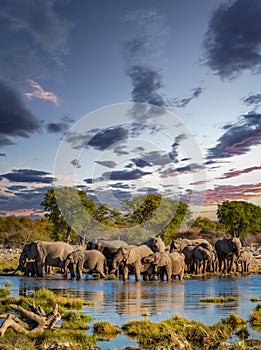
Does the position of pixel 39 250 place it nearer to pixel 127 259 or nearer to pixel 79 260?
pixel 79 260

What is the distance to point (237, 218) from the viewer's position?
4476 inches

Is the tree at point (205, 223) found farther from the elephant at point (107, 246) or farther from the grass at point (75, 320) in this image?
the grass at point (75, 320)

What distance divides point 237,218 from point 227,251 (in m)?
61.9

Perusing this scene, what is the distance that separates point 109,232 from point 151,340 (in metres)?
78.4

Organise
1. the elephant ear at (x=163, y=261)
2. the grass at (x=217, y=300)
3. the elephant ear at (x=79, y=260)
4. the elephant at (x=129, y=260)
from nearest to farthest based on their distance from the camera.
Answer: the grass at (x=217, y=300)
the elephant ear at (x=163, y=261)
the elephant at (x=129, y=260)
the elephant ear at (x=79, y=260)

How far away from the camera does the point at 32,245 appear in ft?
144

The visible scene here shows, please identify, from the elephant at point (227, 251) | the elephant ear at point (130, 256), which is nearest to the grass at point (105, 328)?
the elephant ear at point (130, 256)

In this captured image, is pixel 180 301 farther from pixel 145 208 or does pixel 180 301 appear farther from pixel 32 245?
pixel 145 208

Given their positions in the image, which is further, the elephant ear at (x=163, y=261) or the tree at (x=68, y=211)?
the tree at (x=68, y=211)

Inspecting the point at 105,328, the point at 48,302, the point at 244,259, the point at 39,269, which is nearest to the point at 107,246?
the point at 39,269

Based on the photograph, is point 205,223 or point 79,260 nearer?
point 79,260

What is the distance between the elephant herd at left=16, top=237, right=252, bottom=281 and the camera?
40.0 meters

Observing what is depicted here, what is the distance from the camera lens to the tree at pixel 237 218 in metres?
114

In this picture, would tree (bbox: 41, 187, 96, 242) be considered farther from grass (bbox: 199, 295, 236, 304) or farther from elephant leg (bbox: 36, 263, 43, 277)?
grass (bbox: 199, 295, 236, 304)
